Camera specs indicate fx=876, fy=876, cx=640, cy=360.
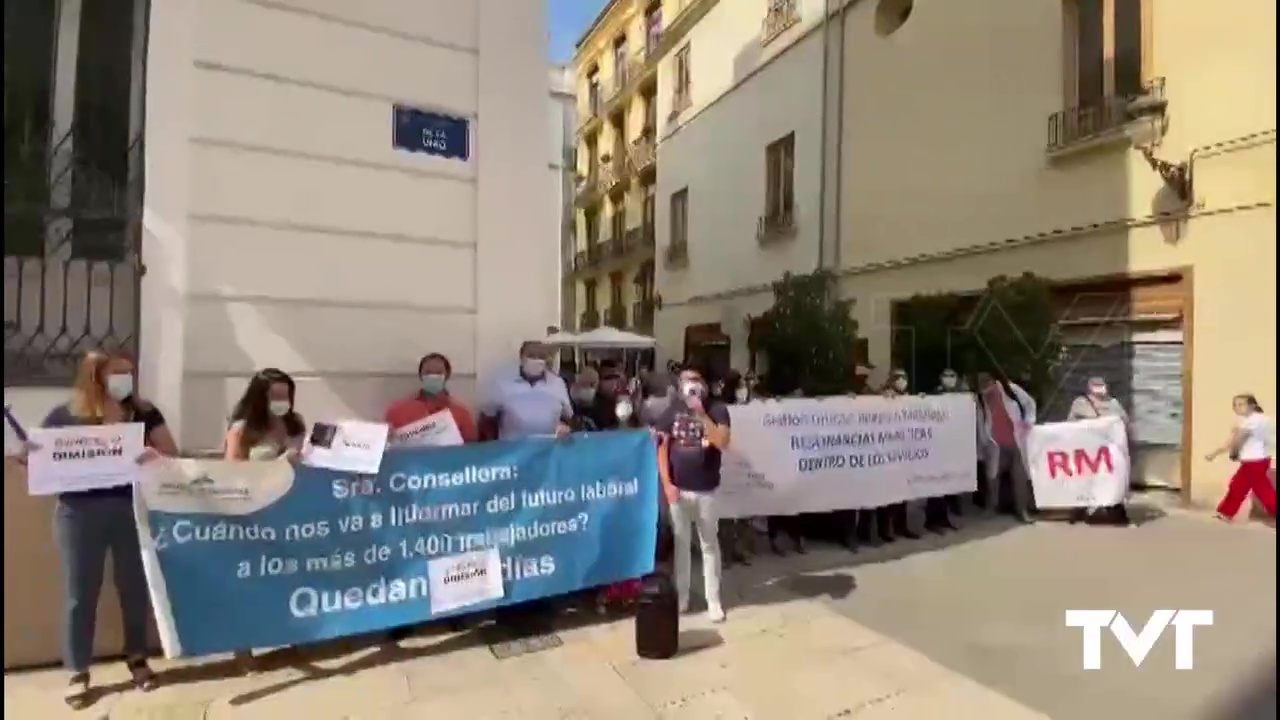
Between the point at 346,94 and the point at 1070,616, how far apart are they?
234 inches

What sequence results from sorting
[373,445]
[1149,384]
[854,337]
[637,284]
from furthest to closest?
[637,284] < [854,337] < [1149,384] < [373,445]

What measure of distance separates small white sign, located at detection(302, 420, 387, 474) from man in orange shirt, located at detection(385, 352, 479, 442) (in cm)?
67

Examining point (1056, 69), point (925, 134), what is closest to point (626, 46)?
point (925, 134)

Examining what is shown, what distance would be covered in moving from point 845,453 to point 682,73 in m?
18.6

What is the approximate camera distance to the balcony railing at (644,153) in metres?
27.3

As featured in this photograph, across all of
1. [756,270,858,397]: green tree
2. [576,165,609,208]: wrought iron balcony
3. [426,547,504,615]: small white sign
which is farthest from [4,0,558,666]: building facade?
[576,165,609,208]: wrought iron balcony

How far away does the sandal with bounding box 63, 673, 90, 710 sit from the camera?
4227mm

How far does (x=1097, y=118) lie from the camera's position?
11.7m

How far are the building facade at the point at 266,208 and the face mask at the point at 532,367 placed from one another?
1.69ft

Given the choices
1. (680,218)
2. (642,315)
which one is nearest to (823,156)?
(680,218)

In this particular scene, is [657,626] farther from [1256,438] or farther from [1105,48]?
[1105,48]

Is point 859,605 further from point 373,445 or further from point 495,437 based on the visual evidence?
point 373,445

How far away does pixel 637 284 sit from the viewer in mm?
30078

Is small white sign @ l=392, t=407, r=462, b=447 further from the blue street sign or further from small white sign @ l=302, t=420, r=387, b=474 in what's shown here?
the blue street sign
